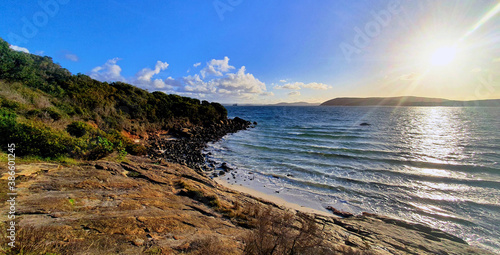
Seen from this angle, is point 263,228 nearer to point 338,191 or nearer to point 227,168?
point 338,191

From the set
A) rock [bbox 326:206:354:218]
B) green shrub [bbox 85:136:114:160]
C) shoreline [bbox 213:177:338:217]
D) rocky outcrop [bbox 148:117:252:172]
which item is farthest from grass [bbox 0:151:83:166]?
rock [bbox 326:206:354:218]

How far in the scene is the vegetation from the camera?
21.9 feet

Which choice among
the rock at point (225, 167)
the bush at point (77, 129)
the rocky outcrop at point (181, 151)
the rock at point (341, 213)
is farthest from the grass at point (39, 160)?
the rock at point (341, 213)

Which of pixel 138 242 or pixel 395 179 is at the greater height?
pixel 138 242

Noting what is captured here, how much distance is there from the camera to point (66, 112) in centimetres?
1230

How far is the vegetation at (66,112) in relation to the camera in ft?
21.9

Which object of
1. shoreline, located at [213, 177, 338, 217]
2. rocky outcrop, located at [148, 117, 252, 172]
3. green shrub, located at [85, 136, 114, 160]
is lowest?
shoreline, located at [213, 177, 338, 217]

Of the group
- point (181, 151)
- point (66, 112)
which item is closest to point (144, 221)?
point (181, 151)

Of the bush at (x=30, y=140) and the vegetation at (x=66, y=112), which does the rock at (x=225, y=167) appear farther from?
the bush at (x=30, y=140)

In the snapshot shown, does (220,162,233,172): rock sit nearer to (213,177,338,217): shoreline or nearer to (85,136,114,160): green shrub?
(213,177,338,217): shoreline

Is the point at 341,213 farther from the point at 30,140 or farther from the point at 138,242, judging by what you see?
the point at 30,140

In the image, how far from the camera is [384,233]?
6.20 metres

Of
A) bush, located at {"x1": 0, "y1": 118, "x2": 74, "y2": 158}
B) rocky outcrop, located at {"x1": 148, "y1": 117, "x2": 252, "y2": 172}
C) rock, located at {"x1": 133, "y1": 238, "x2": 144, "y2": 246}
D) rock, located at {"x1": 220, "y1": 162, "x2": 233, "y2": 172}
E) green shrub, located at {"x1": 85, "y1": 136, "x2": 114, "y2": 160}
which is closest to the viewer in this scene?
rock, located at {"x1": 133, "y1": 238, "x2": 144, "y2": 246}

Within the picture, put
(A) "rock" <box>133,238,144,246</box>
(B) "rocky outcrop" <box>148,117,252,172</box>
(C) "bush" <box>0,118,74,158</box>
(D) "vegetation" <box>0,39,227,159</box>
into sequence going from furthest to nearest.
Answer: (B) "rocky outcrop" <box>148,117,252,172</box>
(D) "vegetation" <box>0,39,227,159</box>
(C) "bush" <box>0,118,74,158</box>
(A) "rock" <box>133,238,144,246</box>
